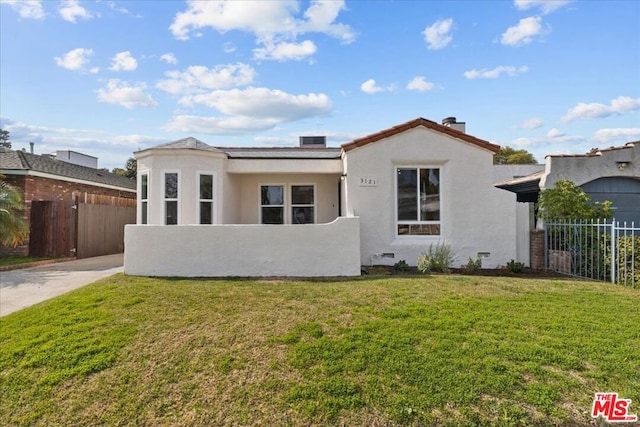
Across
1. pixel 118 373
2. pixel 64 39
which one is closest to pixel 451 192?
pixel 118 373

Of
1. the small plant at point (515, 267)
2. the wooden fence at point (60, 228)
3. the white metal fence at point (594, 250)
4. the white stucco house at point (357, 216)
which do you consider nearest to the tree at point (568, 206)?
the white metal fence at point (594, 250)

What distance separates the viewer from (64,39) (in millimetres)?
11250

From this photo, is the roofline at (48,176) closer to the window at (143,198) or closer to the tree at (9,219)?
the tree at (9,219)

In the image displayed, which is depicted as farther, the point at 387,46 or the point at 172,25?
the point at 387,46

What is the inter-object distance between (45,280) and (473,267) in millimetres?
12799

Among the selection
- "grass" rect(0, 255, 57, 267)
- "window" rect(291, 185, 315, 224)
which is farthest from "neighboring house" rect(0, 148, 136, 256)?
"window" rect(291, 185, 315, 224)

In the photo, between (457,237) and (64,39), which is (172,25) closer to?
(64,39)

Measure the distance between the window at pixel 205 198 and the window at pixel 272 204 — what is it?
267 centimetres

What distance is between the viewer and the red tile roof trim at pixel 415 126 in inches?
441

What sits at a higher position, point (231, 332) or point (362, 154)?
point (362, 154)

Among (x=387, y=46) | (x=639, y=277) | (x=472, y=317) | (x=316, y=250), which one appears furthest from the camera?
(x=387, y=46)

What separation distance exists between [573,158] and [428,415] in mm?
12037

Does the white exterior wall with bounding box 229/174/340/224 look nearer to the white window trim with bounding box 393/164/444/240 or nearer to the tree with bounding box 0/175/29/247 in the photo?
the white window trim with bounding box 393/164/444/240

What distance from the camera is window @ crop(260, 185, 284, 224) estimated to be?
47.8ft
